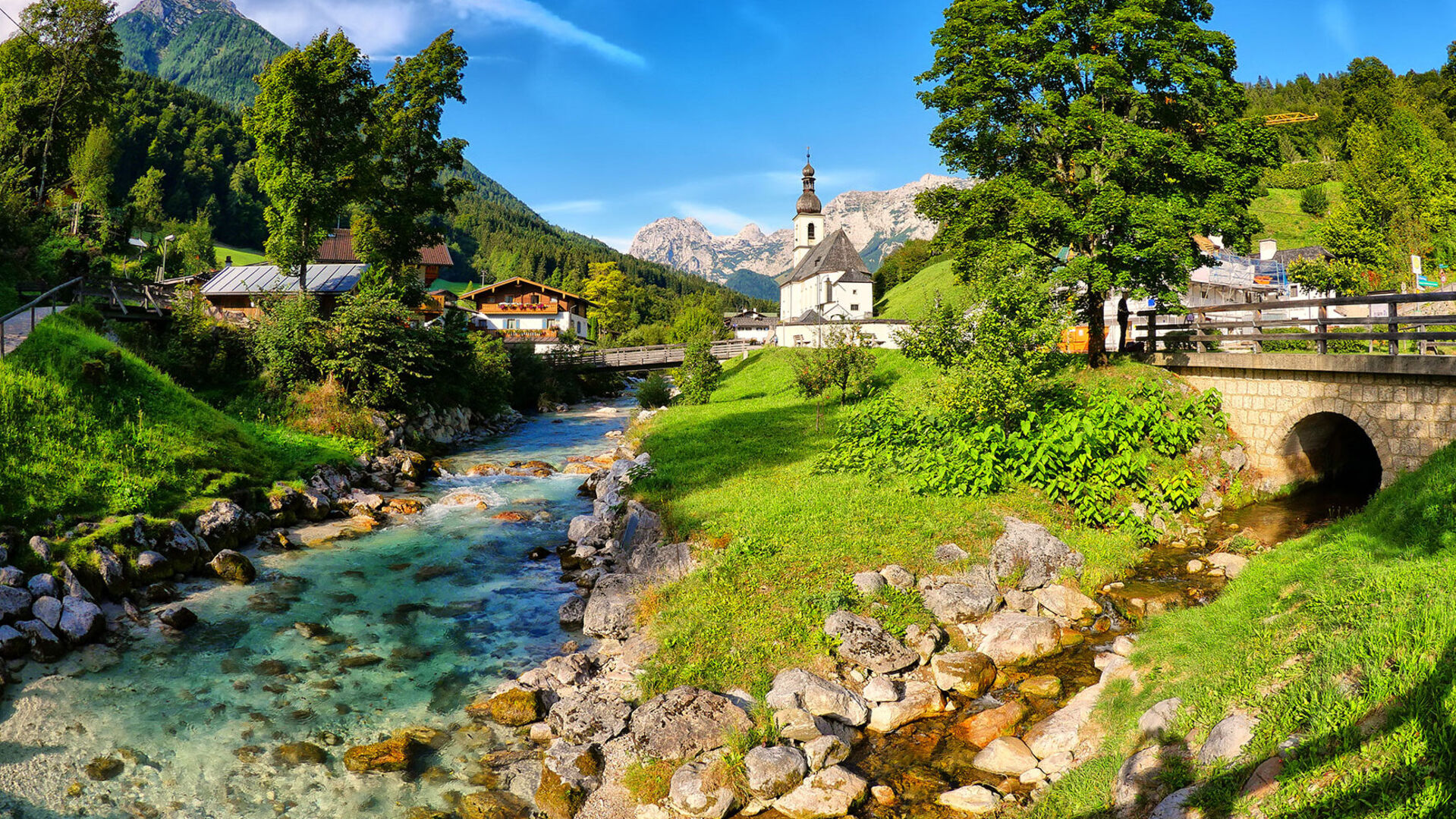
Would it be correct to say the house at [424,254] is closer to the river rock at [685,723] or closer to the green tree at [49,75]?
the green tree at [49,75]

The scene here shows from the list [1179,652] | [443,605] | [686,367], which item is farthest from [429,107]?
[1179,652]

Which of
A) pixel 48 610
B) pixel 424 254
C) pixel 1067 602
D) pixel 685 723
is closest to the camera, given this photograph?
pixel 685 723

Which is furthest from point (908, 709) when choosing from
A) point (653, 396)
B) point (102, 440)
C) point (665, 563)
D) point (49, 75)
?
point (49, 75)

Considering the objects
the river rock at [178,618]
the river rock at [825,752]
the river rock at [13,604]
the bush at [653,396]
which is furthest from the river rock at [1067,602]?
the bush at [653,396]

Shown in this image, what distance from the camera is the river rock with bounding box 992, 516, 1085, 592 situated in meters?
13.0

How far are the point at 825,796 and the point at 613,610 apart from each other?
6142 mm

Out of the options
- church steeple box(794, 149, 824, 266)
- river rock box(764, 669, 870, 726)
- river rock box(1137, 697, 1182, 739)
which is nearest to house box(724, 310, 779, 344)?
church steeple box(794, 149, 824, 266)

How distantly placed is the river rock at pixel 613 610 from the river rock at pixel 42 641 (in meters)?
8.56

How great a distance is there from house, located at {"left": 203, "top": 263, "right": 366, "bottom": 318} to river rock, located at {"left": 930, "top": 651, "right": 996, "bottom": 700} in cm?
3705

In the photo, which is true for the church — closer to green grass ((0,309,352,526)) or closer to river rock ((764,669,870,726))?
green grass ((0,309,352,526))

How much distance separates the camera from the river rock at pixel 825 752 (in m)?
8.85

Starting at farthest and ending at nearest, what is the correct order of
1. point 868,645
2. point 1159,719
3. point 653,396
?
point 653,396 → point 868,645 → point 1159,719

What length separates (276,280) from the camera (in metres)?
41.8

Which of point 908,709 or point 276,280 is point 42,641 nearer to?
point 908,709
